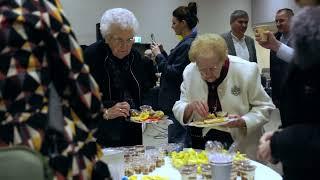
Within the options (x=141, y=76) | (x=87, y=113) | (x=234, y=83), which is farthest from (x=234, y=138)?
(x=87, y=113)

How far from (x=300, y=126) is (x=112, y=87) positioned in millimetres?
1429

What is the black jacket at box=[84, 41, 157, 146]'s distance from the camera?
234 centimetres

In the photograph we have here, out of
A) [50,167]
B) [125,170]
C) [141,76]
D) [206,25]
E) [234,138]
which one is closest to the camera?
[50,167]

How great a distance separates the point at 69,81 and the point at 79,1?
5769 mm

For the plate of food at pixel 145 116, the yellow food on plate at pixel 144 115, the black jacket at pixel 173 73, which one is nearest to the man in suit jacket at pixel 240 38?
the black jacket at pixel 173 73

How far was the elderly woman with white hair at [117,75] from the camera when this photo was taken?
232 centimetres

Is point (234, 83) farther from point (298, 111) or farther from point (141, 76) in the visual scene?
point (298, 111)

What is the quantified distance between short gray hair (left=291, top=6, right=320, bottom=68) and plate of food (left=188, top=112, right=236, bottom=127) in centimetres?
108

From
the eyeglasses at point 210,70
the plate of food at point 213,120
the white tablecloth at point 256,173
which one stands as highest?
the eyeglasses at point 210,70

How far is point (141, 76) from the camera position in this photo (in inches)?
97.6

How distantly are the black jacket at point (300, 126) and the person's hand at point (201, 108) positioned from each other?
3.64 feet

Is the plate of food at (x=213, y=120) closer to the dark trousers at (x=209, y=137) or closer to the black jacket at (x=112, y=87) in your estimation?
the dark trousers at (x=209, y=137)

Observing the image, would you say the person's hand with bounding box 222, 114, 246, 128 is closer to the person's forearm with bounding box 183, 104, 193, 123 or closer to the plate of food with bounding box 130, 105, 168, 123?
the person's forearm with bounding box 183, 104, 193, 123

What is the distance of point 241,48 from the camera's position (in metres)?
4.69
